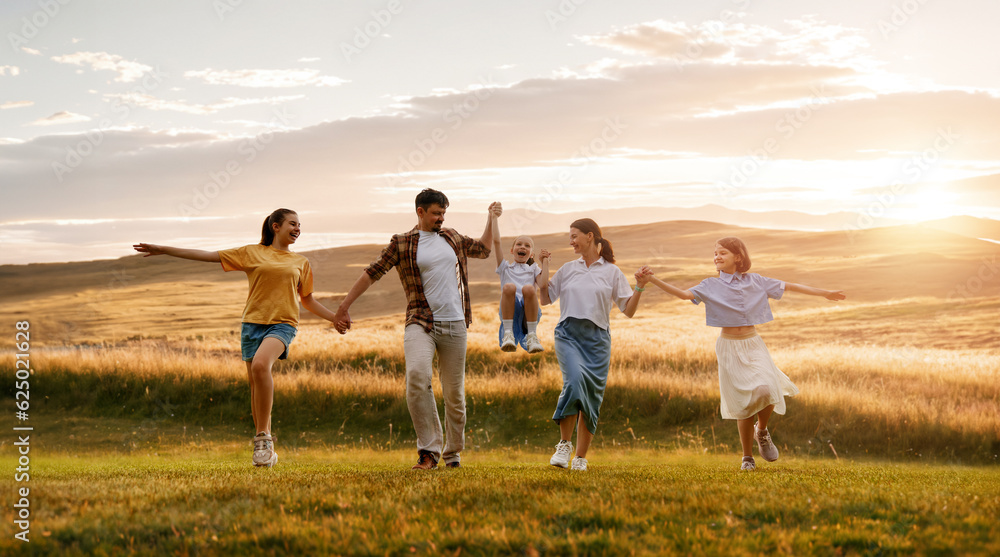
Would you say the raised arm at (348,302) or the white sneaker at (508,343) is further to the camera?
the white sneaker at (508,343)

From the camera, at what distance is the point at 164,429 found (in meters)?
18.2

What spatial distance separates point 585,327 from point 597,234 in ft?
3.72

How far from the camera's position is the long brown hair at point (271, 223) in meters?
10.0

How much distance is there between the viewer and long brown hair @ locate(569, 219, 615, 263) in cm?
984

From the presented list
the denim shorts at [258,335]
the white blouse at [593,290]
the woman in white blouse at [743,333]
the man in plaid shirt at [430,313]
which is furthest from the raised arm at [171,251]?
the woman in white blouse at [743,333]

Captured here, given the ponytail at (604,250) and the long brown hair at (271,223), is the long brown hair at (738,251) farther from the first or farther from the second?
the long brown hair at (271,223)

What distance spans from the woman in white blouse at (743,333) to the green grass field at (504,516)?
1942mm

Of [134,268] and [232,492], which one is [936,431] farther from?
[134,268]

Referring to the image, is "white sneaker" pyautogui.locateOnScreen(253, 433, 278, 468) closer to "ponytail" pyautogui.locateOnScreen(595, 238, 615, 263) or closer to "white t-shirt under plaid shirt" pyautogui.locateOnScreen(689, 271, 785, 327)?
"ponytail" pyautogui.locateOnScreen(595, 238, 615, 263)

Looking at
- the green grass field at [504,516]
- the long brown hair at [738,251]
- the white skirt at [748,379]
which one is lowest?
the green grass field at [504,516]

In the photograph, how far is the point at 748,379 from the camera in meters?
10.2

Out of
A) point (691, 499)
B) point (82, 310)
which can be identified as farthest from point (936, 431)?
point (82, 310)

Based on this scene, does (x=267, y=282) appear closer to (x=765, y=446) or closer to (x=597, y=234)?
(x=597, y=234)

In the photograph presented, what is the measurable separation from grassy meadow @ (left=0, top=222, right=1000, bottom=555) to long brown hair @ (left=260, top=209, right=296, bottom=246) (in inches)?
111
